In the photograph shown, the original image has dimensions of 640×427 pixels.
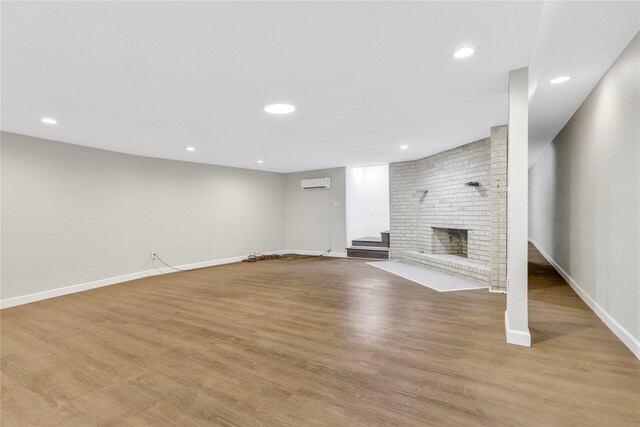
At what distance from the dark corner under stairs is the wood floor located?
3142 millimetres

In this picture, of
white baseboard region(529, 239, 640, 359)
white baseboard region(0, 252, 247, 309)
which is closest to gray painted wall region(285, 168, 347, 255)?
white baseboard region(0, 252, 247, 309)

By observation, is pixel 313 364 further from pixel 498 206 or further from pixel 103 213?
pixel 103 213

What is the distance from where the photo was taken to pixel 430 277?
206 inches

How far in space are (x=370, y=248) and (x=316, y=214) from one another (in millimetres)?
1819

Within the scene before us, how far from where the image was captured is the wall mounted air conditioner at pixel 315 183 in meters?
7.98

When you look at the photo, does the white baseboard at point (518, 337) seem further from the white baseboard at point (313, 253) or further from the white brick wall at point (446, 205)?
the white baseboard at point (313, 253)

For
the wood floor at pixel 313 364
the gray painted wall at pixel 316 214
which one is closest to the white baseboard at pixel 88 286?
the wood floor at pixel 313 364

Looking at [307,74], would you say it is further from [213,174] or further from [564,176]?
[213,174]

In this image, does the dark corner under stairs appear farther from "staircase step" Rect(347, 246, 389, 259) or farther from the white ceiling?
the white ceiling

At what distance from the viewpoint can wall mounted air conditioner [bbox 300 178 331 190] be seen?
798 centimetres

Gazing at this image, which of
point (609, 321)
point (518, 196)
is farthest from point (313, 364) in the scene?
point (609, 321)

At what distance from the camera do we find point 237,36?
6.19 feet

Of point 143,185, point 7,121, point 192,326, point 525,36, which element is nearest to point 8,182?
point 7,121

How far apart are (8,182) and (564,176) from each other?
823cm
